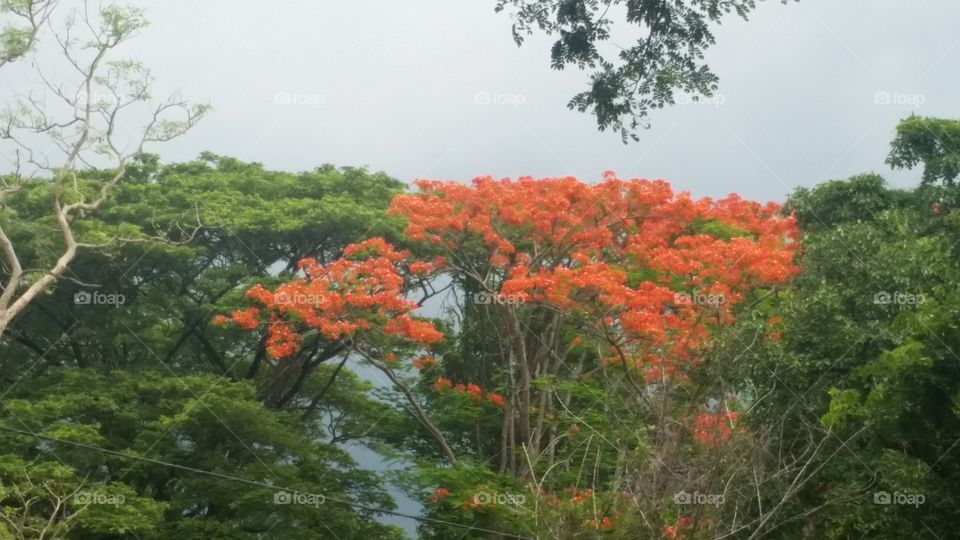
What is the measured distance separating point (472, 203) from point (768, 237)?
4107 mm

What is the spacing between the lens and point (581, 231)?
16.4 m

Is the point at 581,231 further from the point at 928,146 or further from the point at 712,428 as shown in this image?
the point at 712,428

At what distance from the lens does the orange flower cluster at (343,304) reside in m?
15.2

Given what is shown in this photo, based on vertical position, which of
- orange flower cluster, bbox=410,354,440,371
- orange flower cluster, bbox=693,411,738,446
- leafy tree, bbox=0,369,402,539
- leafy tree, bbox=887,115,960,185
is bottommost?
leafy tree, bbox=0,369,402,539

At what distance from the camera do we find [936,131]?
14.2 metres

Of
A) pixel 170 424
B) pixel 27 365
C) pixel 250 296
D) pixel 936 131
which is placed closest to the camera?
pixel 936 131

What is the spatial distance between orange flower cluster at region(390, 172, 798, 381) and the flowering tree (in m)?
0.02

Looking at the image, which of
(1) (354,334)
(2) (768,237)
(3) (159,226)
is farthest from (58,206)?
(2) (768,237)

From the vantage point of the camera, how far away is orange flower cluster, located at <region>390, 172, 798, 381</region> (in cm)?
1474

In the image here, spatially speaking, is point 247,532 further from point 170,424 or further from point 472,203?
point 472,203

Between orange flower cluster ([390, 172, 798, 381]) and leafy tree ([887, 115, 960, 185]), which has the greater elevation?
leafy tree ([887, 115, 960, 185])

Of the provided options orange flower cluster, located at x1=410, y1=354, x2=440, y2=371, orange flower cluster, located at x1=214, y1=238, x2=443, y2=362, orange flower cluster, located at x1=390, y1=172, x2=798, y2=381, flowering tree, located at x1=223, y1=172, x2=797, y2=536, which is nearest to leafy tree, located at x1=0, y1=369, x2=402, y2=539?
orange flower cluster, located at x1=214, y1=238, x2=443, y2=362

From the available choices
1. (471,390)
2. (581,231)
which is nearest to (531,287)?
(581,231)

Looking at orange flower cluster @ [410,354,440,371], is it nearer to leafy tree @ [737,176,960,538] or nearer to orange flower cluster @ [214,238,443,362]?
orange flower cluster @ [214,238,443,362]
